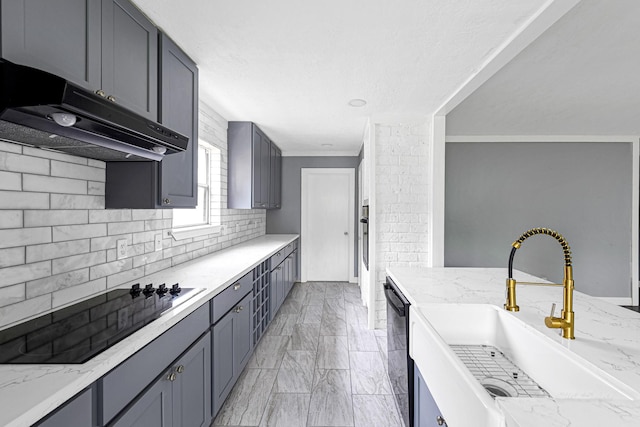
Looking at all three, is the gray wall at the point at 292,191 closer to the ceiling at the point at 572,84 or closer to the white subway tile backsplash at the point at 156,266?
the ceiling at the point at 572,84

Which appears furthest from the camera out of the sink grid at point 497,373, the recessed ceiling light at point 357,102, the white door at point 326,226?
the white door at point 326,226

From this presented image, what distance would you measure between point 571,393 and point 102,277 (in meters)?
2.14

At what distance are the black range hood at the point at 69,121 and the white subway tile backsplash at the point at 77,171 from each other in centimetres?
7

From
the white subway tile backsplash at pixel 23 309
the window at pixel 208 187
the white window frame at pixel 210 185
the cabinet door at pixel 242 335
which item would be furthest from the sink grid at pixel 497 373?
the window at pixel 208 187

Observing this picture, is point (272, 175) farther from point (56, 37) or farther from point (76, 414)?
point (76, 414)

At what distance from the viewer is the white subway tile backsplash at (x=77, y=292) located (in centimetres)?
140

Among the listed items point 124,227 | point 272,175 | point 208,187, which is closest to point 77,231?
point 124,227

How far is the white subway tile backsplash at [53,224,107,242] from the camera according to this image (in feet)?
4.64

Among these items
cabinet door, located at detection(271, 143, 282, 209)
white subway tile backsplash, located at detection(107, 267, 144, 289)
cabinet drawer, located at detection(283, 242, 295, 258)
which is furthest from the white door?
white subway tile backsplash, located at detection(107, 267, 144, 289)

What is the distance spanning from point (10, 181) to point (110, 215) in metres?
0.56

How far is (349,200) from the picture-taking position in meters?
5.51

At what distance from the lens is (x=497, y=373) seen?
48.0 inches

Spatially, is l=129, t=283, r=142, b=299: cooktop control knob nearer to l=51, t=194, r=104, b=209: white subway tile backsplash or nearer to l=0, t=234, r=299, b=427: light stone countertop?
l=0, t=234, r=299, b=427: light stone countertop

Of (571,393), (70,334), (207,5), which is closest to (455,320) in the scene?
(571,393)
